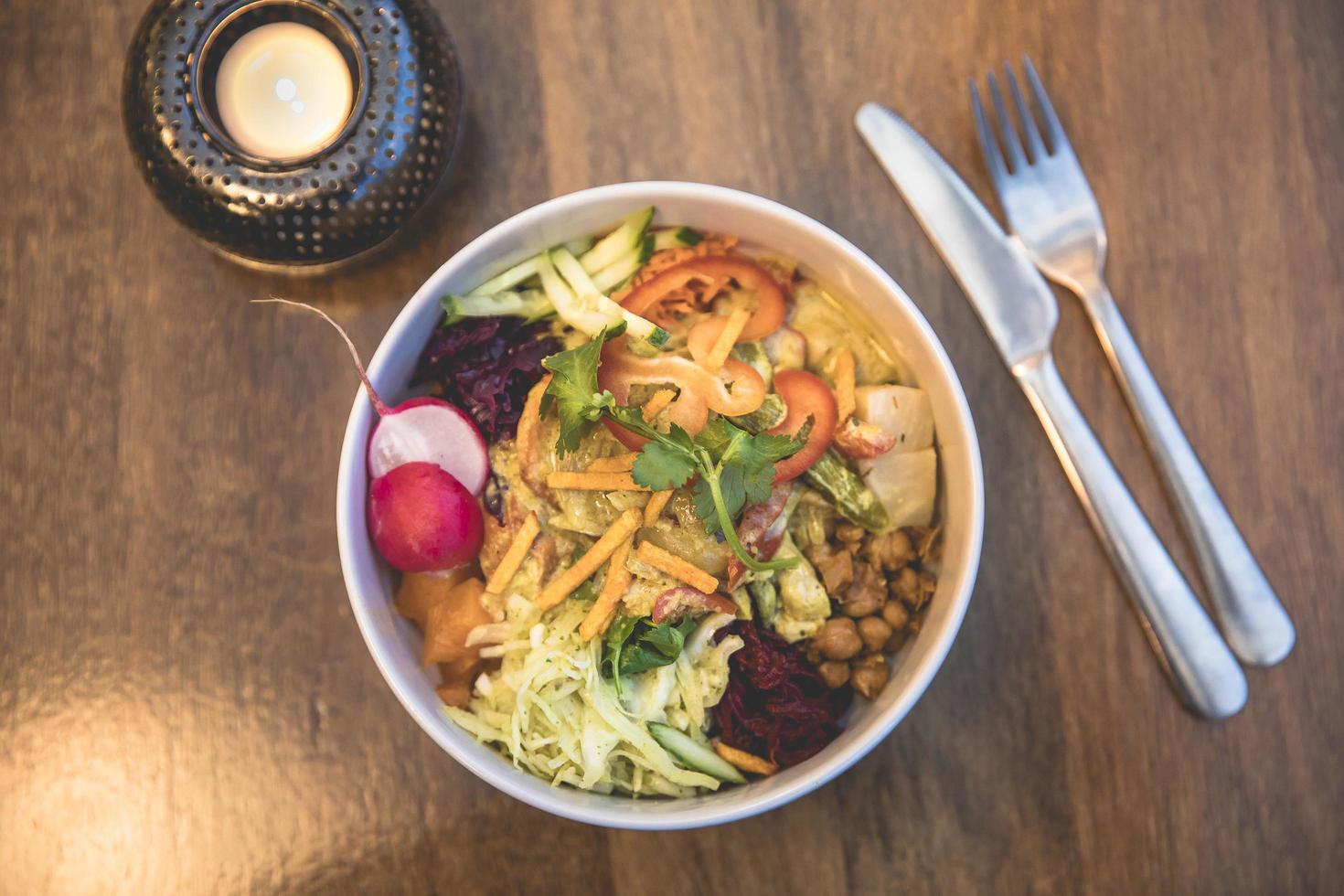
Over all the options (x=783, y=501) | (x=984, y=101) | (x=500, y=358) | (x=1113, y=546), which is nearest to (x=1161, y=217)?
(x=984, y=101)

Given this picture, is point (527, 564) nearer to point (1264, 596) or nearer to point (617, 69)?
point (617, 69)

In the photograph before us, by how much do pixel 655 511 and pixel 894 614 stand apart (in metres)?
0.54

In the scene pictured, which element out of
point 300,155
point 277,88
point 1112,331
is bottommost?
point 1112,331

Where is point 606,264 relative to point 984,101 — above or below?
below

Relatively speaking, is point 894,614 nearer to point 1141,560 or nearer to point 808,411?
point 808,411

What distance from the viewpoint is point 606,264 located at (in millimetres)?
1820

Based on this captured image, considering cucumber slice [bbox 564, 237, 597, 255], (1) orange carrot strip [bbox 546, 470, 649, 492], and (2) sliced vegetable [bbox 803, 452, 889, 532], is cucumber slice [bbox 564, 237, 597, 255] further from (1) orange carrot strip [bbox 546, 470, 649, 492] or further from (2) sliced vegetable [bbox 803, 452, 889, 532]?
(2) sliced vegetable [bbox 803, 452, 889, 532]

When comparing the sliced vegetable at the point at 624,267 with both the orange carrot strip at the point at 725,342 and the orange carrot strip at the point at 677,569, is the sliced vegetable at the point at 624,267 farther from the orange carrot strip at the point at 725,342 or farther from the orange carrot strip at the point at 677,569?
the orange carrot strip at the point at 677,569

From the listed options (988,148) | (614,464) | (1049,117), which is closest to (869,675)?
(614,464)

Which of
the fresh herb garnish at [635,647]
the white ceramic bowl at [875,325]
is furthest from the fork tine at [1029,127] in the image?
the fresh herb garnish at [635,647]

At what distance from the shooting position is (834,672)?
1770 mm

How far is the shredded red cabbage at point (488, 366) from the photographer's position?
1786 millimetres

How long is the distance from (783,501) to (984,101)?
3.51ft

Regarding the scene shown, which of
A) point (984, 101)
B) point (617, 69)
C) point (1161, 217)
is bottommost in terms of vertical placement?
point (1161, 217)
